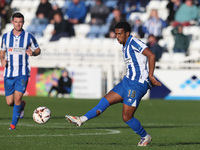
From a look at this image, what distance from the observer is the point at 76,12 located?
22641mm

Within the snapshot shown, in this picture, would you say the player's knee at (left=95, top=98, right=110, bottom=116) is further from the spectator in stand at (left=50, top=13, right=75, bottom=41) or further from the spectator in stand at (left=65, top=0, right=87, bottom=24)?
the spectator in stand at (left=65, top=0, right=87, bottom=24)

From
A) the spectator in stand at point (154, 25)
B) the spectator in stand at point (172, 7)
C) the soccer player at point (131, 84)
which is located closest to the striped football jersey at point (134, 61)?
the soccer player at point (131, 84)

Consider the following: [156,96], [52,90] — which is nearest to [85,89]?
[52,90]

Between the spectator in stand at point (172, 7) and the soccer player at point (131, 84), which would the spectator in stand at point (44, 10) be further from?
the soccer player at point (131, 84)

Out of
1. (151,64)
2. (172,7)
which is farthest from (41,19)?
(151,64)

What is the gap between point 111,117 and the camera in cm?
1312

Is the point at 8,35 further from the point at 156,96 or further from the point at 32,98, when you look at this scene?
the point at 156,96

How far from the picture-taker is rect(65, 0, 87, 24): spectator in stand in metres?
22.4

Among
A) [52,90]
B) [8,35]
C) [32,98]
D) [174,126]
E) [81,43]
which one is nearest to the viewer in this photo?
[8,35]

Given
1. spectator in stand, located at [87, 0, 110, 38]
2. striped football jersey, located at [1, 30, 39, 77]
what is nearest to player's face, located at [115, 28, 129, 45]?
striped football jersey, located at [1, 30, 39, 77]

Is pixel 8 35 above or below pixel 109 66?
above

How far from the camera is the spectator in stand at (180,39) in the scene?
19.0 meters

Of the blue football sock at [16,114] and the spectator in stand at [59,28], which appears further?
the spectator in stand at [59,28]

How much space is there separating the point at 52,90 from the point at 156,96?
141 inches
